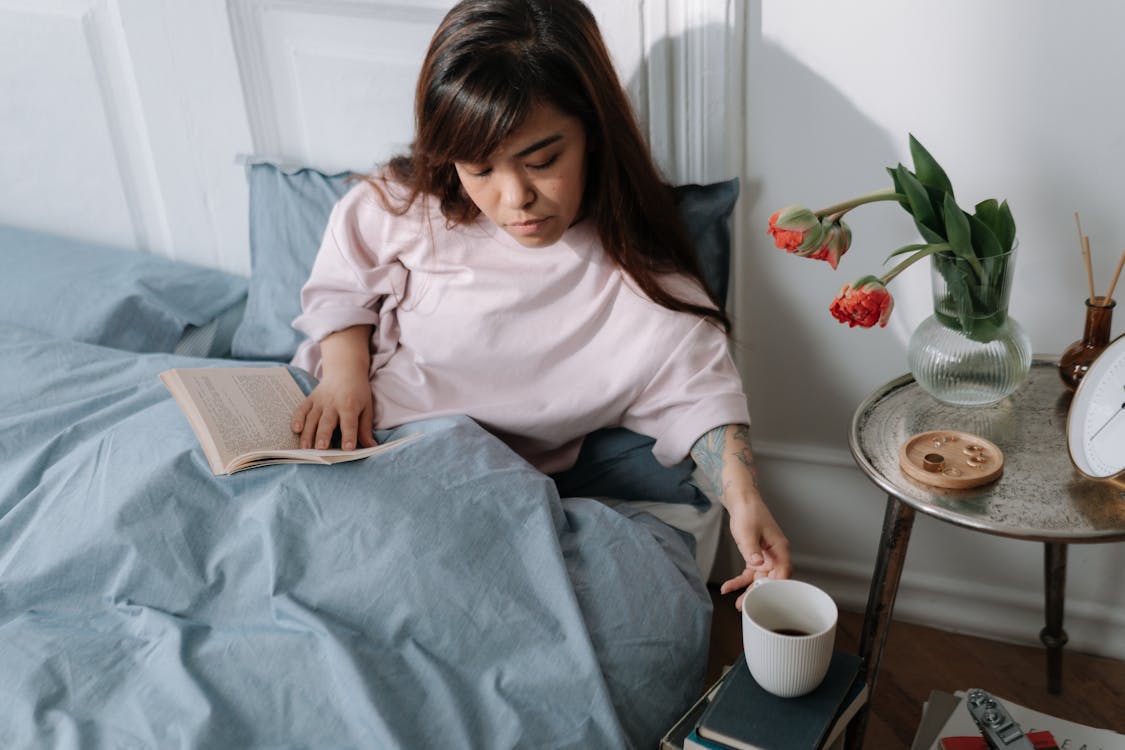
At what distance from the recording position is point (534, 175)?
123cm

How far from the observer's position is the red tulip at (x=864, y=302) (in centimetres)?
114

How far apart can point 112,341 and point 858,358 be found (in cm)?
114

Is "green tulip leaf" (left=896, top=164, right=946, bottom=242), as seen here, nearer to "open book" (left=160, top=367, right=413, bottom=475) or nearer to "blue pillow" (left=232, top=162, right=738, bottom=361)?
"open book" (left=160, top=367, right=413, bottom=475)

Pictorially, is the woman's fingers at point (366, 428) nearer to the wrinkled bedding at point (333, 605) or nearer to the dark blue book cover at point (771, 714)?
the wrinkled bedding at point (333, 605)

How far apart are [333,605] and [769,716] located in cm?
44

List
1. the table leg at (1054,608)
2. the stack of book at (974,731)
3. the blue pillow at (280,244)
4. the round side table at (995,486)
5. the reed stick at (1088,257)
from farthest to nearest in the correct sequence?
the blue pillow at (280,244), the table leg at (1054,608), the stack of book at (974,731), the reed stick at (1088,257), the round side table at (995,486)

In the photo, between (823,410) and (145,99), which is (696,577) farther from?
(145,99)

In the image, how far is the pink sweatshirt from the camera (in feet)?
4.37

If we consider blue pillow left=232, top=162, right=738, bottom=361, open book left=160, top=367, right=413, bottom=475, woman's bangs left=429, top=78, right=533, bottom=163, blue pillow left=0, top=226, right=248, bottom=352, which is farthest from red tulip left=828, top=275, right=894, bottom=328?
blue pillow left=0, top=226, right=248, bottom=352

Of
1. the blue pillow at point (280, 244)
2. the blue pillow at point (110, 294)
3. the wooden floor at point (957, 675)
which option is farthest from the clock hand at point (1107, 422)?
the blue pillow at point (110, 294)

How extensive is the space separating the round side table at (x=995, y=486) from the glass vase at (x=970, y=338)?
0.13 ft

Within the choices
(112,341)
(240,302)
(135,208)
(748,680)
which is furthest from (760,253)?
(135,208)

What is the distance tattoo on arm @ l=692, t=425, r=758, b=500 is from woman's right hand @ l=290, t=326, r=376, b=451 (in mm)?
416

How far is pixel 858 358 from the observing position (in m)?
1.51
